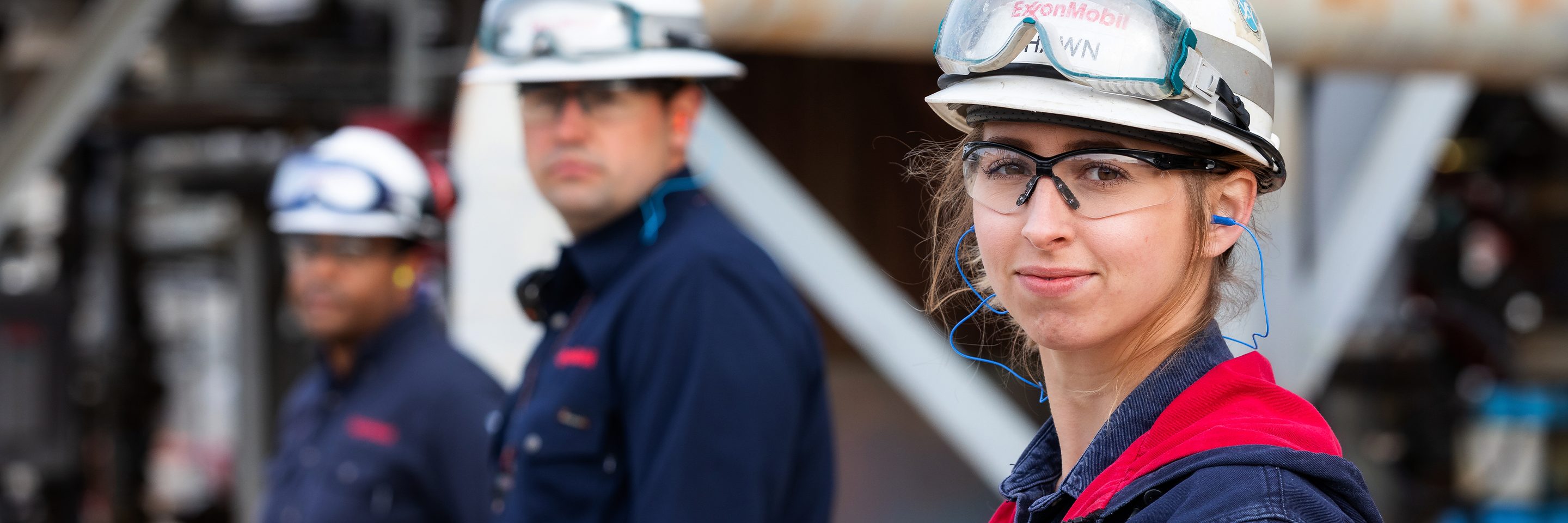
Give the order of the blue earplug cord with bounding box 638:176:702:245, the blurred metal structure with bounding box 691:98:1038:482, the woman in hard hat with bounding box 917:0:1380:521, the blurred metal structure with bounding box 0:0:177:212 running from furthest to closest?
the blurred metal structure with bounding box 0:0:177:212, the blurred metal structure with bounding box 691:98:1038:482, the blue earplug cord with bounding box 638:176:702:245, the woman in hard hat with bounding box 917:0:1380:521

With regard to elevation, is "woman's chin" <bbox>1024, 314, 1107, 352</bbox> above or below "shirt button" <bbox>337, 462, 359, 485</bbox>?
above

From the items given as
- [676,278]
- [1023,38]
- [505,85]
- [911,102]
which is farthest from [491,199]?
[1023,38]

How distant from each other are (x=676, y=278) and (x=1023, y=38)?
1.06 meters

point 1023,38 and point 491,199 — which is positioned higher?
point 1023,38

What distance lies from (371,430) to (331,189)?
906 millimetres

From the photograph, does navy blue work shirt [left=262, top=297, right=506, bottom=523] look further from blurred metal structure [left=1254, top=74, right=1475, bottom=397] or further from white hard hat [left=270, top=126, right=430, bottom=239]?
blurred metal structure [left=1254, top=74, right=1475, bottom=397]

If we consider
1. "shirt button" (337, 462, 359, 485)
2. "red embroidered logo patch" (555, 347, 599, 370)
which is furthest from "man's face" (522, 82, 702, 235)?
"shirt button" (337, 462, 359, 485)

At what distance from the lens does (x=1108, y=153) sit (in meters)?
1.33

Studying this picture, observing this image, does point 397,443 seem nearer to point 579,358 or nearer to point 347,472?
point 347,472

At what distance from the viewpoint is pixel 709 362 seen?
2.24m

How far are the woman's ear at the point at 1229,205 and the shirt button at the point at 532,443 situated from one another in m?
1.26

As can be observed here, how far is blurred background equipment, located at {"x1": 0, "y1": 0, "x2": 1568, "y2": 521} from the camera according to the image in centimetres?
405

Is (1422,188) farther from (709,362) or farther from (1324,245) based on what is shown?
(709,362)

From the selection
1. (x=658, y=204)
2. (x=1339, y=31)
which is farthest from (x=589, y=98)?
(x=1339, y=31)
